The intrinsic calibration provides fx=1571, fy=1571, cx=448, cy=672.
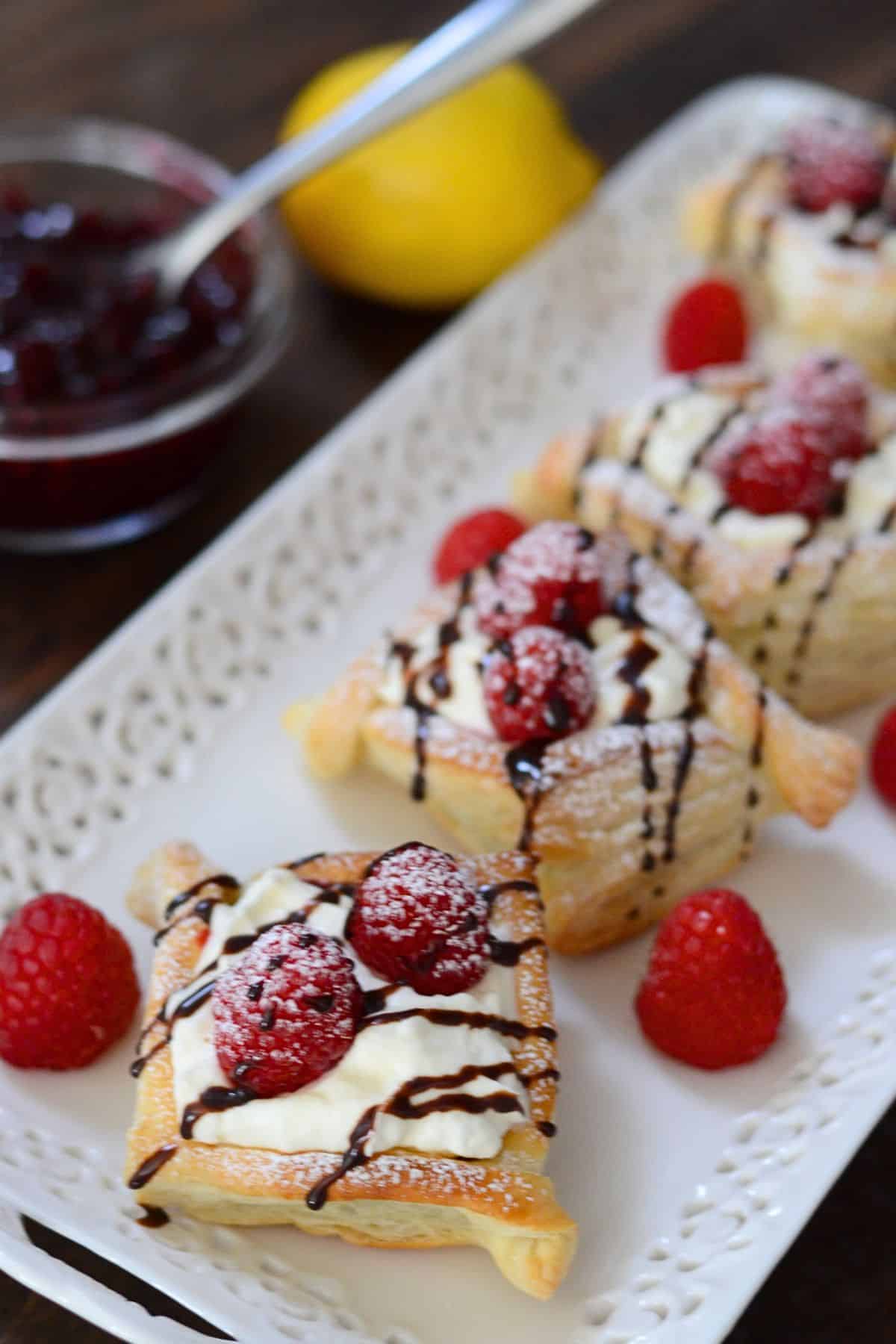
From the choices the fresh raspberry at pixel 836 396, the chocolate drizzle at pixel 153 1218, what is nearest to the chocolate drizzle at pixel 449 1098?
the chocolate drizzle at pixel 153 1218

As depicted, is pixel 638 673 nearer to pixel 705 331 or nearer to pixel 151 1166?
pixel 151 1166

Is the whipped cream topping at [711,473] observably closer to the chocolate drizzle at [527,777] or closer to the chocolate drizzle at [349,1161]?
the chocolate drizzle at [527,777]

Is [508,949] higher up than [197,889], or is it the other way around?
[197,889]

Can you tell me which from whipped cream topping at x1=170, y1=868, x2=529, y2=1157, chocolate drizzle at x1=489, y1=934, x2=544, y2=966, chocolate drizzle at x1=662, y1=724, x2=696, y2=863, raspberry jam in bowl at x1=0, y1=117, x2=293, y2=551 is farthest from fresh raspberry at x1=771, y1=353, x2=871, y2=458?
whipped cream topping at x1=170, y1=868, x2=529, y2=1157

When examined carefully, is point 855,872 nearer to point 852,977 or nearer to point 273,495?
point 852,977

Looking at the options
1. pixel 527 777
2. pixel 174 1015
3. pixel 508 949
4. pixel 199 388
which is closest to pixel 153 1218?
pixel 174 1015

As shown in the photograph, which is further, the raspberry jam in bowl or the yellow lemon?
the yellow lemon

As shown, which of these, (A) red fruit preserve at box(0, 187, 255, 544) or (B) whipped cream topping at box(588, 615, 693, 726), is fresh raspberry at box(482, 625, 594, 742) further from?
(A) red fruit preserve at box(0, 187, 255, 544)
